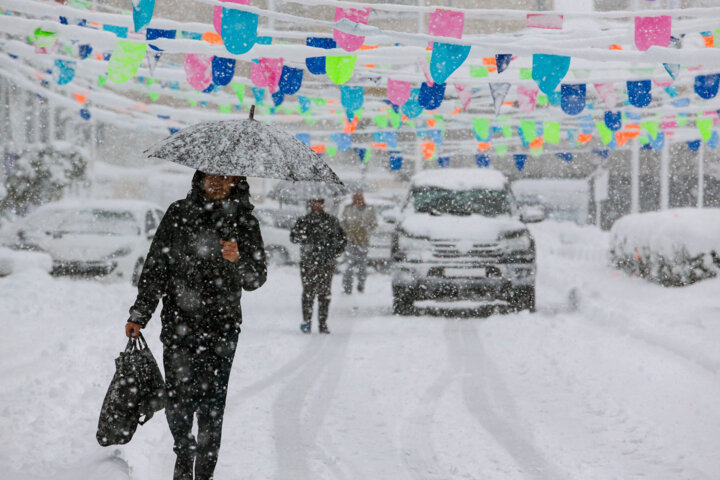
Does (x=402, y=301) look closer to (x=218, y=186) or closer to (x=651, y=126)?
(x=651, y=126)

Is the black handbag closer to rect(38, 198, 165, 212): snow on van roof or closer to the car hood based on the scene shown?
the car hood

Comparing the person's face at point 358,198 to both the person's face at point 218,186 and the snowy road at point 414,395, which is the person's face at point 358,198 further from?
the person's face at point 218,186

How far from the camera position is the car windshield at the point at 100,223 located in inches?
588

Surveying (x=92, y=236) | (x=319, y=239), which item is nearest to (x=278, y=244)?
(x=92, y=236)

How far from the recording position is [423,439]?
5.53 meters

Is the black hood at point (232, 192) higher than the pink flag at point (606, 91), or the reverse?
the pink flag at point (606, 91)

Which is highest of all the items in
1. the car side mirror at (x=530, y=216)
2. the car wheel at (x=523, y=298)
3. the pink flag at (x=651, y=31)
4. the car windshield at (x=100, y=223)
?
the pink flag at (x=651, y=31)

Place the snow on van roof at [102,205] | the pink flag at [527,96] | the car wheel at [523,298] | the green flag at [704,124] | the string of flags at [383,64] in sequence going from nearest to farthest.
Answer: the string of flags at [383,64] → the pink flag at [527,96] → the green flag at [704,124] → the car wheel at [523,298] → the snow on van roof at [102,205]

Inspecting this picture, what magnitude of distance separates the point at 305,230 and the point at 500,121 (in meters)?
3.62

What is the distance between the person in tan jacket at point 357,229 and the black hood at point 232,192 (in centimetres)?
1032

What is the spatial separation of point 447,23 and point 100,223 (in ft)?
34.9

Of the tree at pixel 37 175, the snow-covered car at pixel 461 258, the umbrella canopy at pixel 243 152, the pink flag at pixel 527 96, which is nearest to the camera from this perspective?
the umbrella canopy at pixel 243 152

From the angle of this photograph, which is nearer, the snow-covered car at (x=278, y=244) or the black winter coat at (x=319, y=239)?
the black winter coat at (x=319, y=239)

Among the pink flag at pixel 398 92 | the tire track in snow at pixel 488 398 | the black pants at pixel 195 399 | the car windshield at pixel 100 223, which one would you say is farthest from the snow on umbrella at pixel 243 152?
the car windshield at pixel 100 223
